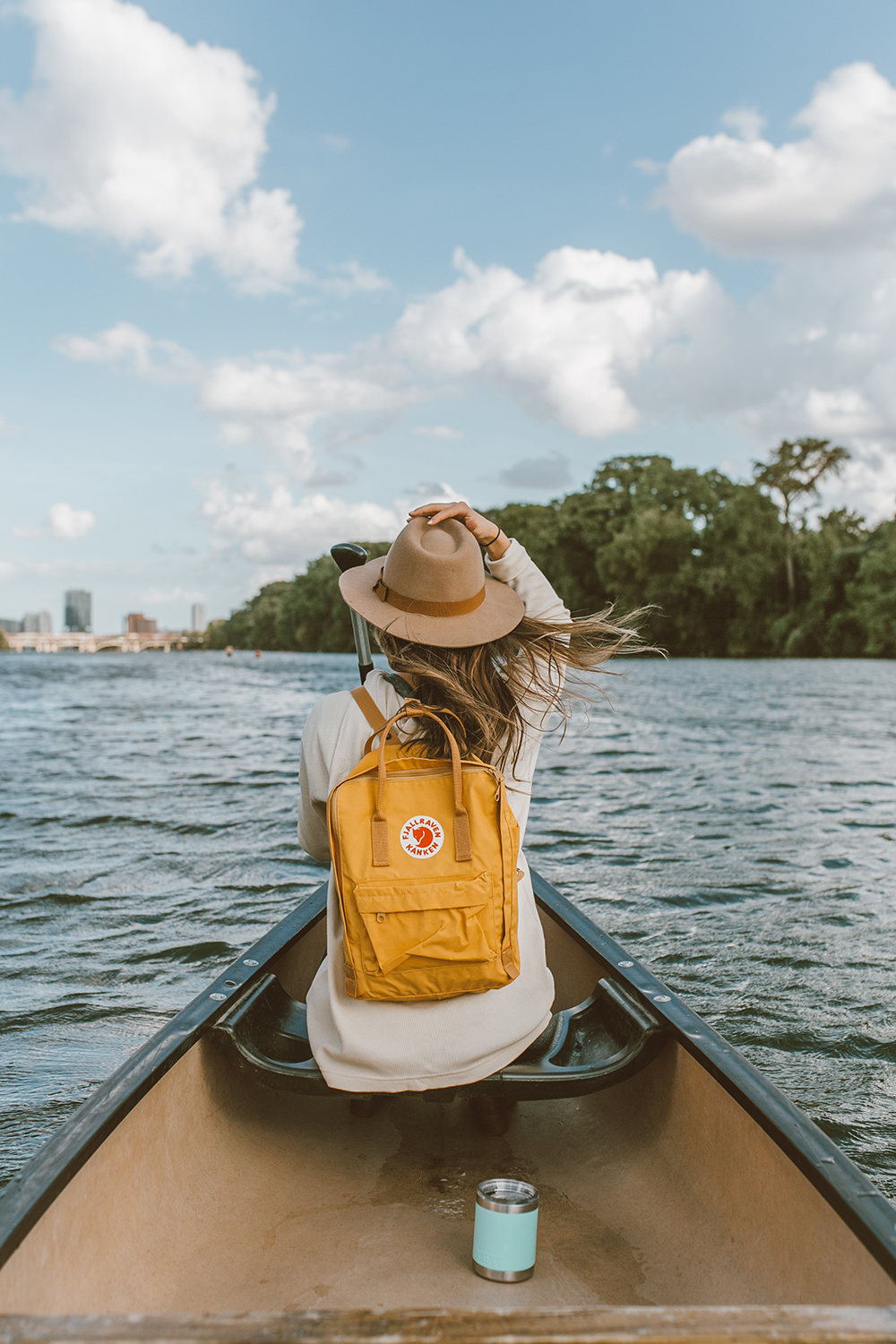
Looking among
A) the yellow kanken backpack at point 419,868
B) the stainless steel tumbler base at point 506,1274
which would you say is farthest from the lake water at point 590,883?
the yellow kanken backpack at point 419,868

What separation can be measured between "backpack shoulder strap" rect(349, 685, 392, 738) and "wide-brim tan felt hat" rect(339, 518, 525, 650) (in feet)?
0.54

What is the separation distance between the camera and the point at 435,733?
230 centimetres

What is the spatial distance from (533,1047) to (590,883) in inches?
207

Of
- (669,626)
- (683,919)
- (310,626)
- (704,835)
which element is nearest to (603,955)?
(683,919)

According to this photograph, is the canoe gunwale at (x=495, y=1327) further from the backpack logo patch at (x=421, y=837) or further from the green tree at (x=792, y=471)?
the green tree at (x=792, y=471)

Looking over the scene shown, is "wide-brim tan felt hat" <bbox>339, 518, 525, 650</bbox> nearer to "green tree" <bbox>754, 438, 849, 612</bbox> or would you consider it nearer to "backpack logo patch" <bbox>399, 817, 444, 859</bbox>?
"backpack logo patch" <bbox>399, 817, 444, 859</bbox>

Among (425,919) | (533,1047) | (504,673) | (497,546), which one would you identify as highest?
(497,546)

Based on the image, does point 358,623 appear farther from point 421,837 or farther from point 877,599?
point 877,599

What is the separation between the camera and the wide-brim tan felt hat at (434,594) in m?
2.31

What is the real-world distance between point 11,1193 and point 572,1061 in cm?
163

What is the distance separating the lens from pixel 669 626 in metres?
59.4

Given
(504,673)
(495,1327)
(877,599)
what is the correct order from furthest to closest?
(877,599) → (504,673) → (495,1327)

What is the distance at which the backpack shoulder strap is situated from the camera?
7.55 ft

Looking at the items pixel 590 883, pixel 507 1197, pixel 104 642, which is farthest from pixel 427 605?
pixel 104 642
